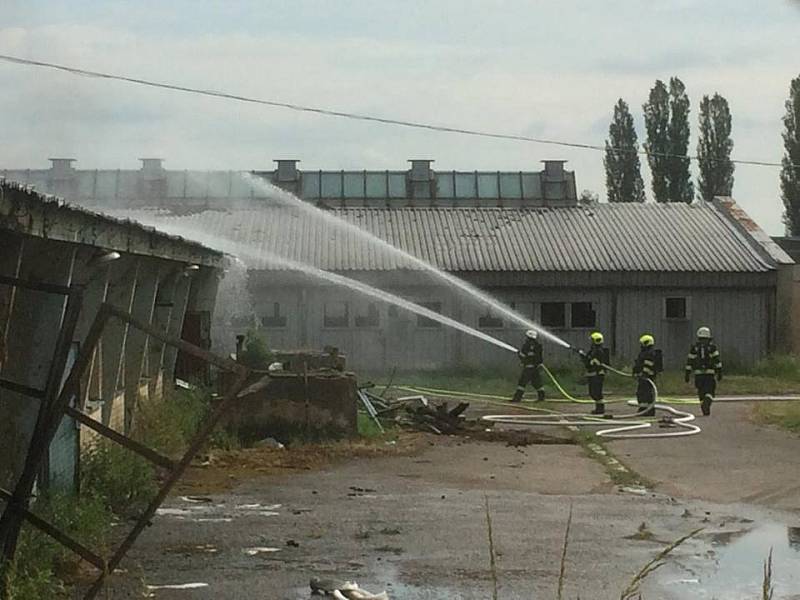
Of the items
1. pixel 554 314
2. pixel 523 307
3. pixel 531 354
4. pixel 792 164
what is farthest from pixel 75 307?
pixel 792 164

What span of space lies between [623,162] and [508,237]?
974 inches

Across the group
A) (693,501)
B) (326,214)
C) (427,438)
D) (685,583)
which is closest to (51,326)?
(685,583)

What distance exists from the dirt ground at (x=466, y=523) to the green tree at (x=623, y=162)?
→ 43756 millimetres

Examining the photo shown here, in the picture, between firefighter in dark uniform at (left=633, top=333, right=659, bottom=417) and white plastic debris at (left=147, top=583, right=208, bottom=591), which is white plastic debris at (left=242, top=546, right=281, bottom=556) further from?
firefighter in dark uniform at (left=633, top=333, right=659, bottom=417)

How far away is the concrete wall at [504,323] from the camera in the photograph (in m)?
33.5

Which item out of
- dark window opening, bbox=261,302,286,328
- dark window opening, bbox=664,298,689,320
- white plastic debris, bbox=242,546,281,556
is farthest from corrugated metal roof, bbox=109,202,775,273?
white plastic debris, bbox=242,546,281,556

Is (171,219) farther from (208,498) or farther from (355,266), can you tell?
(208,498)

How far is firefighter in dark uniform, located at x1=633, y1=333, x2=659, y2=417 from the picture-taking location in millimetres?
21203

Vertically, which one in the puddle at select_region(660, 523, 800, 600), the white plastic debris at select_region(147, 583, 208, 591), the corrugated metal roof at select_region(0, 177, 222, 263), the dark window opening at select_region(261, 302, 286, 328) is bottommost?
the white plastic debris at select_region(147, 583, 208, 591)

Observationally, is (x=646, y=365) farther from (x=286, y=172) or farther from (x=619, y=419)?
(x=286, y=172)

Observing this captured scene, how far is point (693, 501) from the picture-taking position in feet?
40.5

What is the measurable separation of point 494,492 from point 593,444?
15.8 feet

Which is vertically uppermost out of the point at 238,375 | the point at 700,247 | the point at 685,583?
the point at 700,247

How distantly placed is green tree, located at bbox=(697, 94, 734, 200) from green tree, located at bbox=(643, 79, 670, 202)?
1548mm
